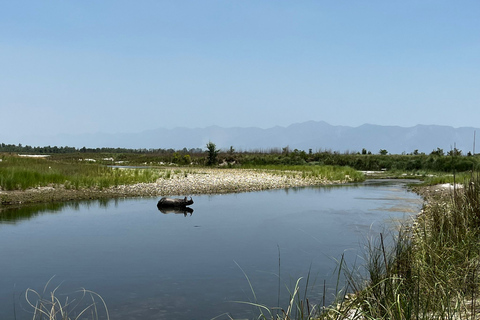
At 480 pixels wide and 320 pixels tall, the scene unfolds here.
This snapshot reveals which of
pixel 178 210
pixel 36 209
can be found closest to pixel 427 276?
pixel 178 210

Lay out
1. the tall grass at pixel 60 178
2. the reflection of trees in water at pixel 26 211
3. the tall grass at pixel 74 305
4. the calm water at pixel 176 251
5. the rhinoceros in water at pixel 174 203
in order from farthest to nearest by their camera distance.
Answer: the tall grass at pixel 60 178 → the rhinoceros in water at pixel 174 203 → the reflection of trees in water at pixel 26 211 → the calm water at pixel 176 251 → the tall grass at pixel 74 305

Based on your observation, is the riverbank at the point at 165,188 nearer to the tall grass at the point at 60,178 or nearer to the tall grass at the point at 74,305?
the tall grass at the point at 60,178

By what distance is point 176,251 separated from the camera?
8.97 meters

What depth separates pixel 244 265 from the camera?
7.91 m

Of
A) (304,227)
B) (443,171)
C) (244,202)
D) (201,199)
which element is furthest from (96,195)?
(443,171)

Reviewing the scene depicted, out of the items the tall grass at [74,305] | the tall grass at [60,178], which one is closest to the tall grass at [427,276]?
the tall grass at [74,305]

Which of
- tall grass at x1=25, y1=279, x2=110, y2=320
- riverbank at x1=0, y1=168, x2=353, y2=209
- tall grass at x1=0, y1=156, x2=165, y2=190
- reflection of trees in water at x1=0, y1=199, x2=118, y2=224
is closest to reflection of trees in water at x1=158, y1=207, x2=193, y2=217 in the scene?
reflection of trees in water at x1=0, y1=199, x2=118, y2=224

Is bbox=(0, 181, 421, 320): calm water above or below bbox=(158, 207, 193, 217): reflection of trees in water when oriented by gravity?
below

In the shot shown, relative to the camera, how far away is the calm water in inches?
247

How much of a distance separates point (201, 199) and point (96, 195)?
4215 millimetres

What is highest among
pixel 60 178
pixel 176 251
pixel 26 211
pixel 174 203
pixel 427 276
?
pixel 60 178

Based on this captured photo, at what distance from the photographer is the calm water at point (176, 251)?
20.6 feet

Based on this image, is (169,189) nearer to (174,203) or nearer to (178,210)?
(174,203)

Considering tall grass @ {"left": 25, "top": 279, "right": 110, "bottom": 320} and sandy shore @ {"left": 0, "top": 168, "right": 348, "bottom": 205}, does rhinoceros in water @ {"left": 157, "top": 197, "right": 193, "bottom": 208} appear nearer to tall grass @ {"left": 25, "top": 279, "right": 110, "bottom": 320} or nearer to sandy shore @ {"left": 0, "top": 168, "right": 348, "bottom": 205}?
sandy shore @ {"left": 0, "top": 168, "right": 348, "bottom": 205}
